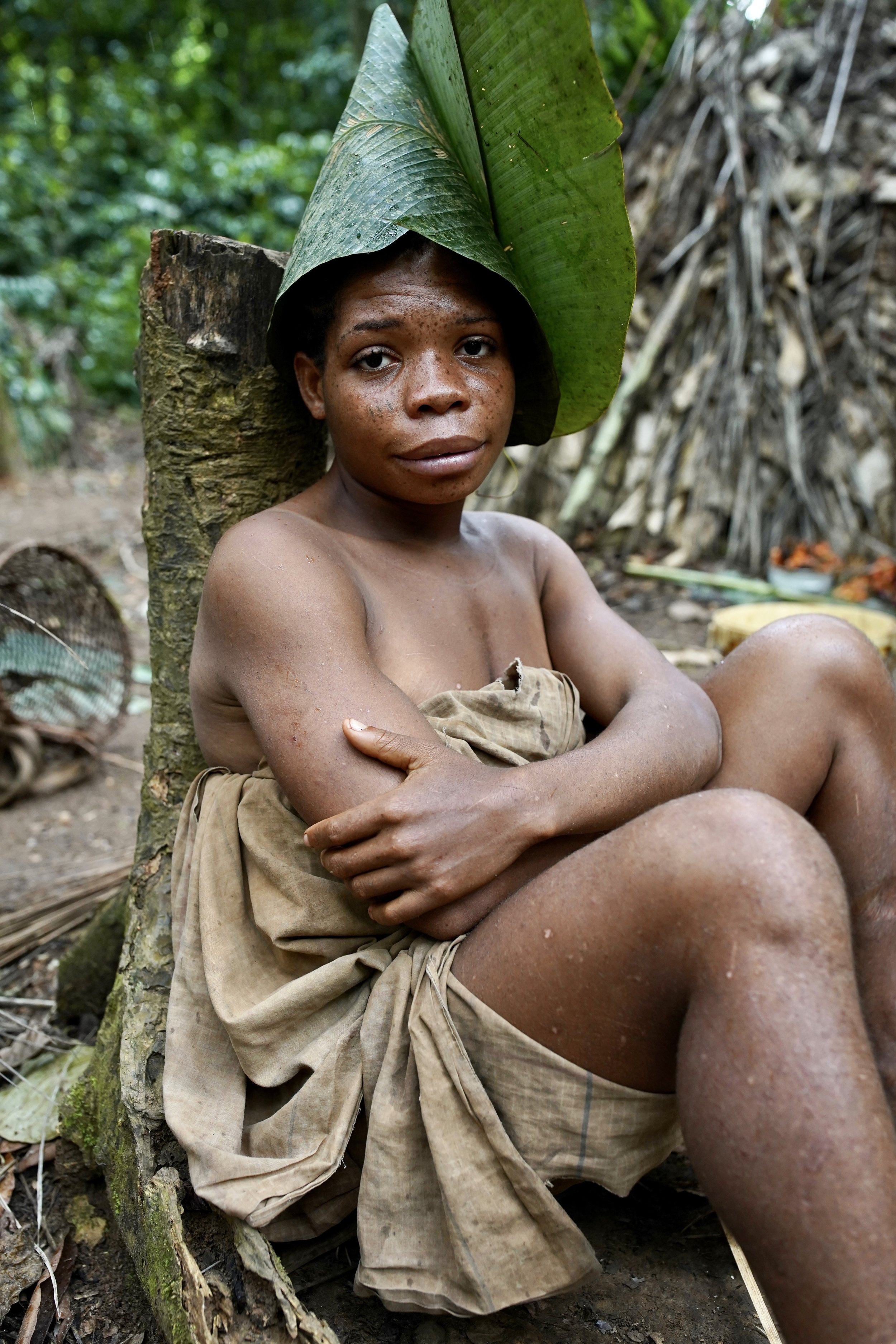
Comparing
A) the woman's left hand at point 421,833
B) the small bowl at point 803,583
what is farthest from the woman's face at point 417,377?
the small bowl at point 803,583

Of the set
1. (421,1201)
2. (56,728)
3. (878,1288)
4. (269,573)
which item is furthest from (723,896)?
(56,728)

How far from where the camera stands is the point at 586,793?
1502 mm

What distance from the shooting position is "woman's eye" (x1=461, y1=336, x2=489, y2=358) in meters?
1.65

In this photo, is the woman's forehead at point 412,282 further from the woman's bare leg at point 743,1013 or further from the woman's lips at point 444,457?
the woman's bare leg at point 743,1013

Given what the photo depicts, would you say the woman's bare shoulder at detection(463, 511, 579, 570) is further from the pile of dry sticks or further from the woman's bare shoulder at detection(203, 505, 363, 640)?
the pile of dry sticks

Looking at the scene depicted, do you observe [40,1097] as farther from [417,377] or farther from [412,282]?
[412,282]

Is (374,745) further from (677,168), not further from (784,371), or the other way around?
(677,168)

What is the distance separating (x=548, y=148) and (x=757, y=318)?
3767mm

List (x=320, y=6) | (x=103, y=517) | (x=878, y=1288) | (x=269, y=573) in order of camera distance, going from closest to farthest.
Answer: (x=878, y=1288), (x=269, y=573), (x=103, y=517), (x=320, y=6)

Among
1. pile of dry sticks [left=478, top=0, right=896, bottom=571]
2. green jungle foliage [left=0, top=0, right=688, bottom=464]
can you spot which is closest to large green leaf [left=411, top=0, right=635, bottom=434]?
pile of dry sticks [left=478, top=0, right=896, bottom=571]

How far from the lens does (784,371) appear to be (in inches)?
198

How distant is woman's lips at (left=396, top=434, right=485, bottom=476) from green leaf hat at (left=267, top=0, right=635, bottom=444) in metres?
0.27

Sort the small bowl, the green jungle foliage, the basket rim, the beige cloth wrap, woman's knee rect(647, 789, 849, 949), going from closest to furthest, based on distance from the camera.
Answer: woman's knee rect(647, 789, 849, 949)
the beige cloth wrap
the basket rim
the small bowl
the green jungle foliage

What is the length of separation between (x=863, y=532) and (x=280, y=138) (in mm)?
10346
